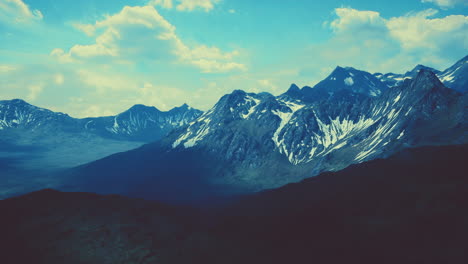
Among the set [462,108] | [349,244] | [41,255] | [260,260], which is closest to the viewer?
[41,255]

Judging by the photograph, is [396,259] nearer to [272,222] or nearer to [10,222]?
[272,222]

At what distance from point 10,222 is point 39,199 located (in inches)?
385

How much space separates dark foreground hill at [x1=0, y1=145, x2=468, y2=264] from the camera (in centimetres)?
5031

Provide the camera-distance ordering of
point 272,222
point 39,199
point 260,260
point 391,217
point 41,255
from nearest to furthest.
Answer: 1. point 41,255
2. point 260,260
3. point 39,199
4. point 391,217
5. point 272,222

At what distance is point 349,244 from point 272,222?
3071 centimetres

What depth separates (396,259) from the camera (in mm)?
53500

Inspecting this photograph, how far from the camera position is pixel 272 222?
89.0 m

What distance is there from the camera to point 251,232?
77938 millimetres

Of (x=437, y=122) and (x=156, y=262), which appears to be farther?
(x=437, y=122)

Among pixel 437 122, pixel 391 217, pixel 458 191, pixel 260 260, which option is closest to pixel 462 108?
pixel 437 122

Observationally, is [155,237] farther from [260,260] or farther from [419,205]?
[419,205]

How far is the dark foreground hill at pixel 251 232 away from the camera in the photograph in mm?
50312

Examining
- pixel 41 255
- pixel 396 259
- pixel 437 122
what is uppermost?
pixel 437 122

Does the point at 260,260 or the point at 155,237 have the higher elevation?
the point at 155,237
